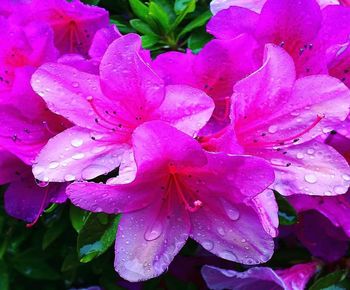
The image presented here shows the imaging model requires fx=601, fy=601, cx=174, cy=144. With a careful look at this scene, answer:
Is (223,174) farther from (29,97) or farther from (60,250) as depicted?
(60,250)

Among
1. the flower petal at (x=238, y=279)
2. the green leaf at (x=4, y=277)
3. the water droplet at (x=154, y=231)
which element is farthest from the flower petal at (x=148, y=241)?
the green leaf at (x=4, y=277)

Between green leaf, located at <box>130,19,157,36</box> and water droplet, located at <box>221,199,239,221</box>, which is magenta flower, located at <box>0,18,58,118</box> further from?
water droplet, located at <box>221,199,239,221</box>

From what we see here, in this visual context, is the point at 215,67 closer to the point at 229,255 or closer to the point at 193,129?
the point at 193,129

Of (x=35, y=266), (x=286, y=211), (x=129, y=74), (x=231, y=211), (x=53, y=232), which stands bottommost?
(x=35, y=266)

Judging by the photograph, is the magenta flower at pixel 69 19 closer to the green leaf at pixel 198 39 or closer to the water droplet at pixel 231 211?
the green leaf at pixel 198 39

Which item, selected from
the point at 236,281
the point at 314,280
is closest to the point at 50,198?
the point at 236,281

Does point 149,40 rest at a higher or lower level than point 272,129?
lower

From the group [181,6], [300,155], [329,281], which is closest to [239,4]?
[181,6]
